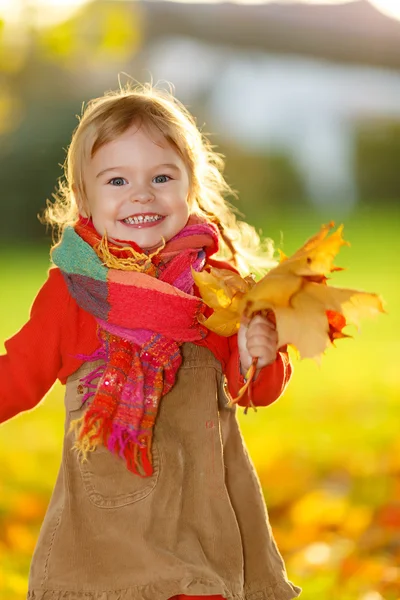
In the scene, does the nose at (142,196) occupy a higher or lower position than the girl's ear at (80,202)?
lower

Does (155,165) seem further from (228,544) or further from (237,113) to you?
(237,113)

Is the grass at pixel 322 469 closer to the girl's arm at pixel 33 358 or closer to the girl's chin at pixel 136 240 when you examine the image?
the girl's arm at pixel 33 358

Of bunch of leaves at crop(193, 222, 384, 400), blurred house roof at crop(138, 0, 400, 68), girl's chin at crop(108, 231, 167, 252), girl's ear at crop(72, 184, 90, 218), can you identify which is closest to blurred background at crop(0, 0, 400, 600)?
blurred house roof at crop(138, 0, 400, 68)

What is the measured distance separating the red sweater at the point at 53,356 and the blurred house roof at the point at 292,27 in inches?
198

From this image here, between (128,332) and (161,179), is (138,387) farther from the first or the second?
(161,179)

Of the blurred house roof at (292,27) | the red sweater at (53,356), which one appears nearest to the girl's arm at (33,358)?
the red sweater at (53,356)

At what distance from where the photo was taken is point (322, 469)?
393 cm

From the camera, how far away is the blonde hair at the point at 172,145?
2.11 meters

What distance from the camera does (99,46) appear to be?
4.13m

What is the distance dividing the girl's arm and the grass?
0.16m

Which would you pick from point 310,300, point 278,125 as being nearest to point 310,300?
point 310,300

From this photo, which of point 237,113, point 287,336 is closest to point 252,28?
point 237,113

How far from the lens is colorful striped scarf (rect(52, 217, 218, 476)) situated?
6.33 feet

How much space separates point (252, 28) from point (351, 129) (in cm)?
107
